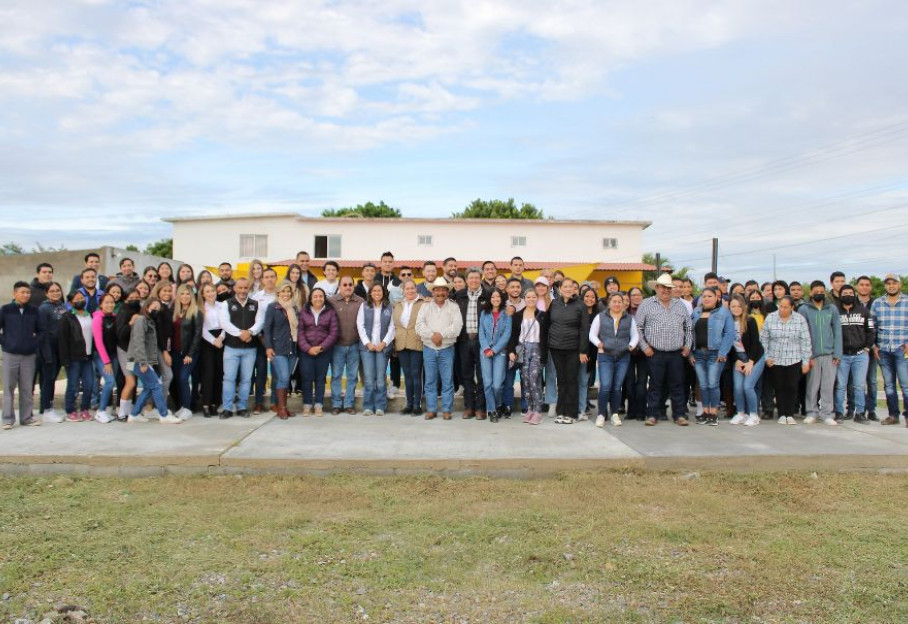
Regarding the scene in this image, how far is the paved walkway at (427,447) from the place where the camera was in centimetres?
635

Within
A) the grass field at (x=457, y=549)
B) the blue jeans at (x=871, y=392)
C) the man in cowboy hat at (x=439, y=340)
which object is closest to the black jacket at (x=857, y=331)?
the blue jeans at (x=871, y=392)

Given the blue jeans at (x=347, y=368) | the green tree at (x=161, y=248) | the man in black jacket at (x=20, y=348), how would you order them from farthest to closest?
the green tree at (x=161, y=248) < the blue jeans at (x=347, y=368) < the man in black jacket at (x=20, y=348)

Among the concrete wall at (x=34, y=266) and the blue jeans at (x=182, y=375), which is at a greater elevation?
the concrete wall at (x=34, y=266)

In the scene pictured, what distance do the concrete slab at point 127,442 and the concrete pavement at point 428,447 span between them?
11 mm

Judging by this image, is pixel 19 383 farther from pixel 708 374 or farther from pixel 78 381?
pixel 708 374

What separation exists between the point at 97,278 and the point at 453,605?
7.23 meters

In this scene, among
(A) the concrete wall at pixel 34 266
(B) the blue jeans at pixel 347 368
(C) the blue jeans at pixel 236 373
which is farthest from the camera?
(A) the concrete wall at pixel 34 266

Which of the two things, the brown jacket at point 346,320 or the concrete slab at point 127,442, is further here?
the brown jacket at point 346,320

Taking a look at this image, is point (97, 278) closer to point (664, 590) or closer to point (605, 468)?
point (605, 468)

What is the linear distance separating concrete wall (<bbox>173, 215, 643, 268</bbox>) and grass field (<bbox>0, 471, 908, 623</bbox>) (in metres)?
31.4

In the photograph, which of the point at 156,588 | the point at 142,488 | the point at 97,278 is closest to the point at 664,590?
the point at 156,588

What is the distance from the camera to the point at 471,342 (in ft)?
27.7

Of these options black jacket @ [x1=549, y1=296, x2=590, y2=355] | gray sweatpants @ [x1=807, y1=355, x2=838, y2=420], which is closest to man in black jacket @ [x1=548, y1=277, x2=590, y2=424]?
black jacket @ [x1=549, y1=296, x2=590, y2=355]

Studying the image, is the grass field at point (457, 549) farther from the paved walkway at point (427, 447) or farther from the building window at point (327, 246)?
the building window at point (327, 246)
